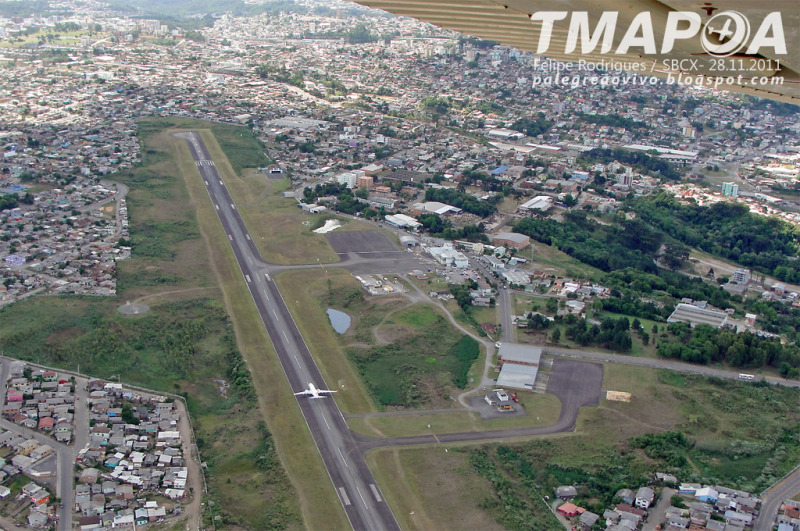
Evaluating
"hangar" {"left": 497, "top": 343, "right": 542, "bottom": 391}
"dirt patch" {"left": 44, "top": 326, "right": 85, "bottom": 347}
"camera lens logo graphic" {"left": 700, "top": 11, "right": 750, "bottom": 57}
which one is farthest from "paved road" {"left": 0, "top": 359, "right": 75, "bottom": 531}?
"camera lens logo graphic" {"left": 700, "top": 11, "right": 750, "bottom": 57}

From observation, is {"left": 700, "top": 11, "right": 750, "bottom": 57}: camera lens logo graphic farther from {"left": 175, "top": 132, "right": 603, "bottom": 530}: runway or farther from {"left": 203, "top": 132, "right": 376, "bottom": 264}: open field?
{"left": 203, "top": 132, "right": 376, "bottom": 264}: open field

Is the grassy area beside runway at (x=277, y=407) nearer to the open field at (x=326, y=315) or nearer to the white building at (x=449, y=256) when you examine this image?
the open field at (x=326, y=315)

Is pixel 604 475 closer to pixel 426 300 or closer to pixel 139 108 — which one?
pixel 426 300

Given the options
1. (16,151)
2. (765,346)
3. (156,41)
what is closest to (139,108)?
(16,151)

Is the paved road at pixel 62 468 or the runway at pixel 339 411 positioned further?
the runway at pixel 339 411

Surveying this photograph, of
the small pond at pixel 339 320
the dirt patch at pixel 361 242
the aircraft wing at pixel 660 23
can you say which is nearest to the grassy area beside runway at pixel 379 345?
the small pond at pixel 339 320

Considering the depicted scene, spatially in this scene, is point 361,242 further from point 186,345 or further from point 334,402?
point 334,402

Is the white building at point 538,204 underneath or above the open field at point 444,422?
above
